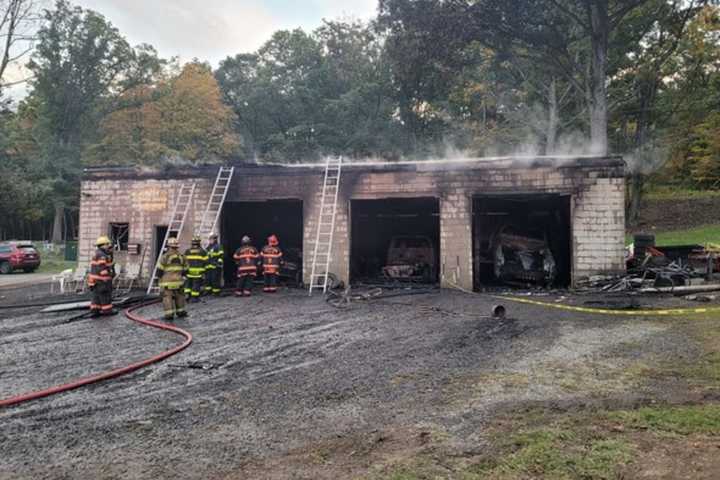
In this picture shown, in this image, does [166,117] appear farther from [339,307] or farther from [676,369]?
[676,369]

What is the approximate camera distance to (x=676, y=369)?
17.4 ft

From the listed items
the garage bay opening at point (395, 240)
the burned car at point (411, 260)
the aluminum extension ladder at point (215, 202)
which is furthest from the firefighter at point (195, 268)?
the burned car at point (411, 260)

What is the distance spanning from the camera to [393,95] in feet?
123

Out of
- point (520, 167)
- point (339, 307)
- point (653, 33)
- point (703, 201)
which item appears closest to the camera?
point (339, 307)

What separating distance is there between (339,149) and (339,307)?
2795cm

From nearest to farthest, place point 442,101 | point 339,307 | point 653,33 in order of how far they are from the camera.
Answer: point 339,307, point 653,33, point 442,101

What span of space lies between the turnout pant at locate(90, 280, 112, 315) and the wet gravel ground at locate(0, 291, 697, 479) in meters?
0.60

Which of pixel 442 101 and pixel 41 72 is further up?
pixel 41 72

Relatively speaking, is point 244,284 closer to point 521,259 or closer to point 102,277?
point 102,277

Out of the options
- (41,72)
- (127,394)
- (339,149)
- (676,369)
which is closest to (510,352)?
(676,369)

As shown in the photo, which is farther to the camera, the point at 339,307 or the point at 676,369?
the point at 339,307

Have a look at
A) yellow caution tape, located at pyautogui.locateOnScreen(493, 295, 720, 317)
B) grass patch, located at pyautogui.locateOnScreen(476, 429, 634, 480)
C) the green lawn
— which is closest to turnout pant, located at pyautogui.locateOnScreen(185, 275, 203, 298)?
yellow caution tape, located at pyautogui.locateOnScreen(493, 295, 720, 317)

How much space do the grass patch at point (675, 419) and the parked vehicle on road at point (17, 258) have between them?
1072 inches

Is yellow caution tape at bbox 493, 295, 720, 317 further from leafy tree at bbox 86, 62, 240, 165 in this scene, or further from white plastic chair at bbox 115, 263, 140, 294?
leafy tree at bbox 86, 62, 240, 165
